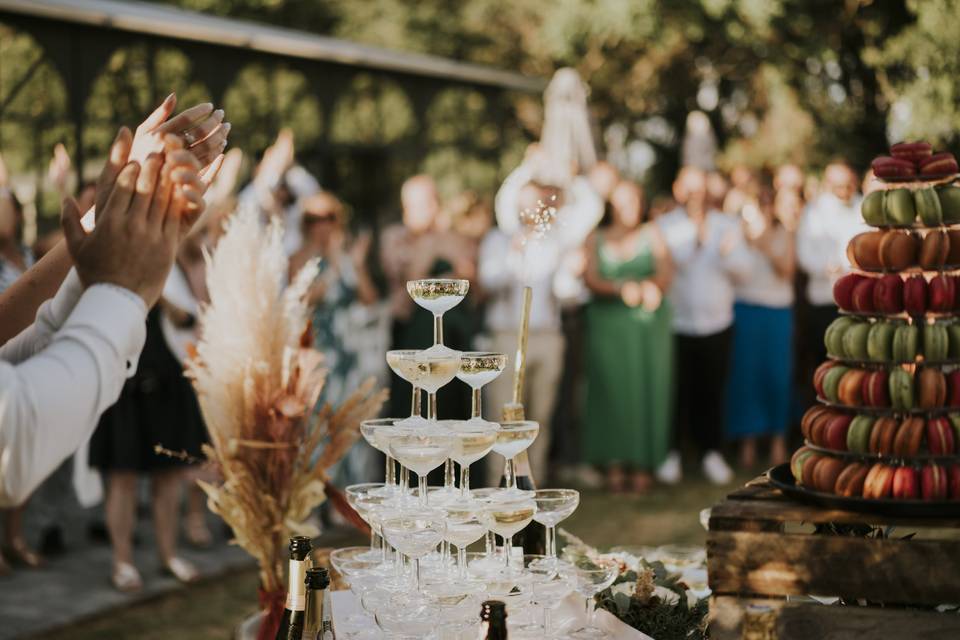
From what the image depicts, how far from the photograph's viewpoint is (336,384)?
744 centimetres

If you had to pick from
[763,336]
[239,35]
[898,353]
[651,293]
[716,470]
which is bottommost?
[716,470]

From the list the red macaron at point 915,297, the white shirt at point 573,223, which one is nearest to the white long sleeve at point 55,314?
the red macaron at point 915,297

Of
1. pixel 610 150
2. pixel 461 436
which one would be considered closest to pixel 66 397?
pixel 461 436

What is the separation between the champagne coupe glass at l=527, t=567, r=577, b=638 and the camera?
2402 mm

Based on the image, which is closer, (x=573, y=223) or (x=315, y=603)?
(x=315, y=603)

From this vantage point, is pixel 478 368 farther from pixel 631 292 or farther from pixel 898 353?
pixel 631 292

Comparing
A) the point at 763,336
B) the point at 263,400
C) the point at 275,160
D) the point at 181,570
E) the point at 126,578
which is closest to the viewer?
the point at 263,400

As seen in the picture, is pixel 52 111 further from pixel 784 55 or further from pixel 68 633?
pixel 784 55

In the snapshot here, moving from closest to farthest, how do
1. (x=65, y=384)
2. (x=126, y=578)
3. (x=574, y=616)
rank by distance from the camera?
(x=65, y=384) → (x=574, y=616) → (x=126, y=578)

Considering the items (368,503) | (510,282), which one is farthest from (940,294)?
(510,282)

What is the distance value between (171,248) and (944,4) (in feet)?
39.6

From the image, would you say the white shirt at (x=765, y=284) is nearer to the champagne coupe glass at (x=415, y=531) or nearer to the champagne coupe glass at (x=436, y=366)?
the champagne coupe glass at (x=436, y=366)

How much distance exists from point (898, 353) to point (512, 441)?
2.65 feet

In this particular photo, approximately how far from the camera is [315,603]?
2.37 m
